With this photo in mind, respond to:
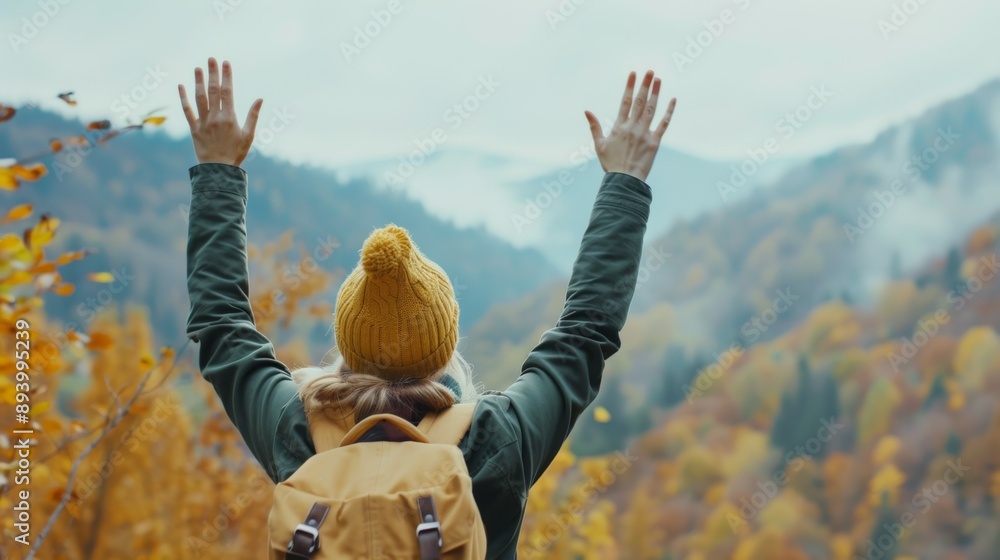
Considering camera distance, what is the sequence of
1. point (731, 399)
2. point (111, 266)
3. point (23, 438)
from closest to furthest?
point (23, 438) < point (111, 266) < point (731, 399)

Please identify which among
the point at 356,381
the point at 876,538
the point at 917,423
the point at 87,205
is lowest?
the point at 876,538

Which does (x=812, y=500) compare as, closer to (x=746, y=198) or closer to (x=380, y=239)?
(x=746, y=198)

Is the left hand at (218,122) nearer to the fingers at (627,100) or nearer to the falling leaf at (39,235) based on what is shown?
the falling leaf at (39,235)

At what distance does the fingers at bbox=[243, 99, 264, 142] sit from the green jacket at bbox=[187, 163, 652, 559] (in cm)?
4

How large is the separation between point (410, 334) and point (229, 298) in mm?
275

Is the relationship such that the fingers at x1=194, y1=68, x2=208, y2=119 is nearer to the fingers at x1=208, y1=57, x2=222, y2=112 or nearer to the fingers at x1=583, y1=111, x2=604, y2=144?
the fingers at x1=208, y1=57, x2=222, y2=112

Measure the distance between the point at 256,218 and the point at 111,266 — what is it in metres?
0.85

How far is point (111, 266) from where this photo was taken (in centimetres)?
456

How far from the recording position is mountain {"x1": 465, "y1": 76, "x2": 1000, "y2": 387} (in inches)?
201

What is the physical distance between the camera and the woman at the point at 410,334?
0.93 m

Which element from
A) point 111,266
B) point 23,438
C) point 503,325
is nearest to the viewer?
point 23,438

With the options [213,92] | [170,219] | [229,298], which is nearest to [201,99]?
[213,92]

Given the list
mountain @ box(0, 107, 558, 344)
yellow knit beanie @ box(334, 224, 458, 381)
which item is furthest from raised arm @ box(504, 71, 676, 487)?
mountain @ box(0, 107, 558, 344)

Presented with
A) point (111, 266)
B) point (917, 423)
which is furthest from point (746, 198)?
point (111, 266)
